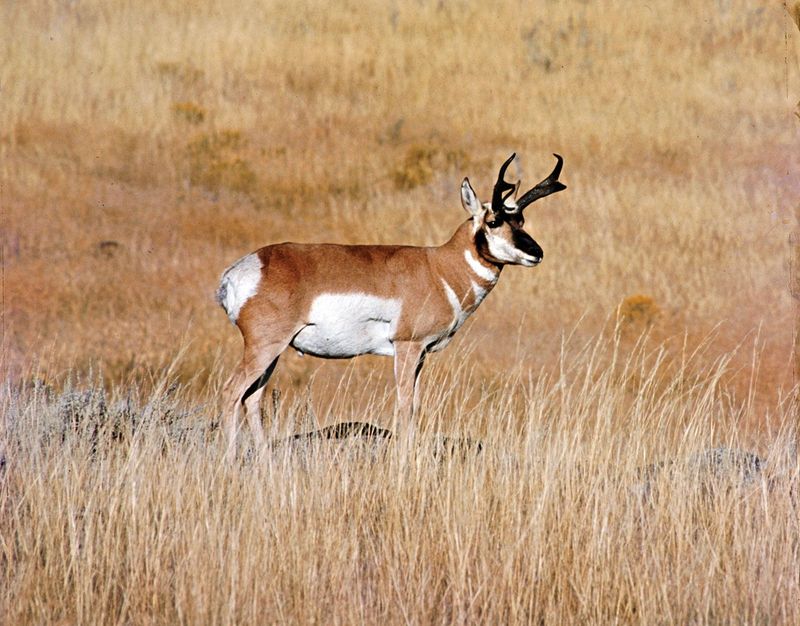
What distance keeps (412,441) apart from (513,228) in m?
2.49

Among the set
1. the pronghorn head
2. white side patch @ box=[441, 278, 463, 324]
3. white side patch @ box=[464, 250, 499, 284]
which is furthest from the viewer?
white side patch @ box=[464, 250, 499, 284]

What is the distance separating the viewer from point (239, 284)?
788 centimetres

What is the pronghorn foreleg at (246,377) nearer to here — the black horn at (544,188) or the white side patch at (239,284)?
the white side patch at (239,284)

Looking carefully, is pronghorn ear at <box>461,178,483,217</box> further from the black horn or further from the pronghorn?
the black horn

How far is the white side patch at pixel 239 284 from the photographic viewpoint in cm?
782

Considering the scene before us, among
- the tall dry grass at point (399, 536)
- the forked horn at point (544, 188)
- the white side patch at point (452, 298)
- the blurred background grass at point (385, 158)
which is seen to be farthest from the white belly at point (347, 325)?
the blurred background grass at point (385, 158)

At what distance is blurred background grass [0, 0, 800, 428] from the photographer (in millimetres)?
14109

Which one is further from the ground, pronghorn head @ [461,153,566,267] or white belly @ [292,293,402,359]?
pronghorn head @ [461,153,566,267]

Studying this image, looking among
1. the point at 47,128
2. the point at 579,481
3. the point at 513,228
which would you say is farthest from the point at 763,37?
the point at 579,481

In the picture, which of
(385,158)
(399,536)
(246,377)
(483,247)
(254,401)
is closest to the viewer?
(399,536)

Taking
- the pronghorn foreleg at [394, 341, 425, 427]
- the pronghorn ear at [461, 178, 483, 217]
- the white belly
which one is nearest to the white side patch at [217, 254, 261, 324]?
the white belly

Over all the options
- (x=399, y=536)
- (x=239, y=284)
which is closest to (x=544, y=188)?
(x=239, y=284)

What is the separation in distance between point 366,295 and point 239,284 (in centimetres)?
75

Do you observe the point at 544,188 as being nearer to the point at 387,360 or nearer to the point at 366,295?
the point at 366,295
